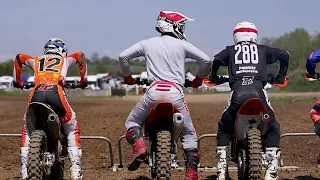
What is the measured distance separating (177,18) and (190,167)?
1929 mm

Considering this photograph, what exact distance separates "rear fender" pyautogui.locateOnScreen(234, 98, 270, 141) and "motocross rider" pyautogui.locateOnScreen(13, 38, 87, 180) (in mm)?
2158

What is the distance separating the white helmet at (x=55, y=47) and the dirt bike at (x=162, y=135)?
171 centimetres

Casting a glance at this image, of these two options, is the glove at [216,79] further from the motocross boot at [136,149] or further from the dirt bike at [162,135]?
the motocross boot at [136,149]

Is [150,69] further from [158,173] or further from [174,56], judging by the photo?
[158,173]

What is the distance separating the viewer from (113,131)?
1680 centimetres

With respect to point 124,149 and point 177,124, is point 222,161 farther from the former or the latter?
point 124,149

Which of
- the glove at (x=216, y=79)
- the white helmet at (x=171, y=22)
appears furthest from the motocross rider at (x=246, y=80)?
the white helmet at (x=171, y=22)

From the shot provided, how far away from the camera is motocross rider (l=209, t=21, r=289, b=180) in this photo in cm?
729

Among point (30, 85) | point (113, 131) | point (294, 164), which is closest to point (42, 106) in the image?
point (30, 85)

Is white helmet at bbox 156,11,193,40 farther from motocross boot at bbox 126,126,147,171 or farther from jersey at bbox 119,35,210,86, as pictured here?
motocross boot at bbox 126,126,147,171

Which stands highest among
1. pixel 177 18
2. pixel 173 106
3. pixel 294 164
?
pixel 177 18

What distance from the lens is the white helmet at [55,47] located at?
8.28 metres

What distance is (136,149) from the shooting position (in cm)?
735

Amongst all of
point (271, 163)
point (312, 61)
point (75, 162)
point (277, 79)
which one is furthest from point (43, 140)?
point (312, 61)
